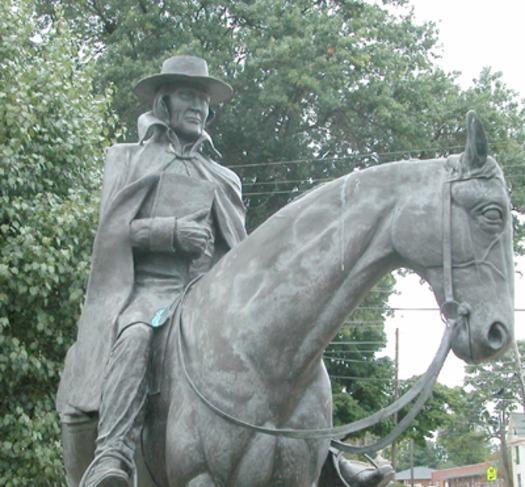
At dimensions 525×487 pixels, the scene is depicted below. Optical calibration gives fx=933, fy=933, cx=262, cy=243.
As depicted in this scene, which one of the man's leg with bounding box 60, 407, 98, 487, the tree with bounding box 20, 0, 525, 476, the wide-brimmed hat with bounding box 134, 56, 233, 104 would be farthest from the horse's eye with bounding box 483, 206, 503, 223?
the tree with bounding box 20, 0, 525, 476

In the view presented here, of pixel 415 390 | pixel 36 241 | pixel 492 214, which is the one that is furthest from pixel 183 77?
pixel 36 241

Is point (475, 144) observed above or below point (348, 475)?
above

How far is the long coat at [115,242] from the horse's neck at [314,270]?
788mm

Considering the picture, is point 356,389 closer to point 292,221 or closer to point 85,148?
point 85,148

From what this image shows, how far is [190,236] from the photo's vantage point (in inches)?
193

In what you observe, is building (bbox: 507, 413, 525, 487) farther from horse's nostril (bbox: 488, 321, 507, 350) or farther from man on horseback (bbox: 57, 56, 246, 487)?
horse's nostril (bbox: 488, 321, 507, 350)

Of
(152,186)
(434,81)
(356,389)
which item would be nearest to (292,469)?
(152,186)

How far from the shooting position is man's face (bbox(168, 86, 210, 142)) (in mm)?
5383

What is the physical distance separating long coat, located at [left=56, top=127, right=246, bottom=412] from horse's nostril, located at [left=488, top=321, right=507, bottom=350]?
1.88 metres

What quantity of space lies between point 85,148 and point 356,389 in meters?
13.6

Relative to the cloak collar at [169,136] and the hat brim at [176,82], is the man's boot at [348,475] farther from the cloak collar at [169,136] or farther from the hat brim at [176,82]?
the hat brim at [176,82]

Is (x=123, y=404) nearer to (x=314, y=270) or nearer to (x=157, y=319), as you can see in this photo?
(x=157, y=319)

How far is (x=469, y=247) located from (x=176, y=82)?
2.31 m

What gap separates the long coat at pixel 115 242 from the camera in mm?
4730
